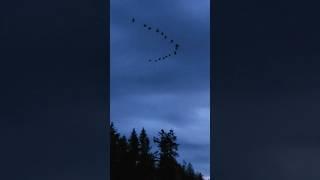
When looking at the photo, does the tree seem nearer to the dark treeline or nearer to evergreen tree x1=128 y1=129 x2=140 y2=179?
the dark treeline

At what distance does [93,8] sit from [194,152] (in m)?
1.71

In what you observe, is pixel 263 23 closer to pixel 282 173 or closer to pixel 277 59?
pixel 277 59

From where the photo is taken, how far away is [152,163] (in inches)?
375

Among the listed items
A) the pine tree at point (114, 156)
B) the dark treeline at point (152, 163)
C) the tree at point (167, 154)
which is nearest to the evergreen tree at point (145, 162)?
the dark treeline at point (152, 163)

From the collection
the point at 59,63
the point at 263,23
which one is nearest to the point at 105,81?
the point at 59,63

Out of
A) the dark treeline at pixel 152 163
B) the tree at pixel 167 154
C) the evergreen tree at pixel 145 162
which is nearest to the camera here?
the tree at pixel 167 154

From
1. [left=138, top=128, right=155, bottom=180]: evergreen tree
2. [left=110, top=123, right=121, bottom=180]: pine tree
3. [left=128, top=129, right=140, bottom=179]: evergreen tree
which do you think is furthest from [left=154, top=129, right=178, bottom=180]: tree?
[left=110, top=123, right=121, bottom=180]: pine tree

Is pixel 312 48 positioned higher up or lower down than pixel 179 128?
higher up

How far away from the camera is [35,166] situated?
3.48m

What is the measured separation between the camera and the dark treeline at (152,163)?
9.15 meters

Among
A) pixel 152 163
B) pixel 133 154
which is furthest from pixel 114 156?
pixel 152 163

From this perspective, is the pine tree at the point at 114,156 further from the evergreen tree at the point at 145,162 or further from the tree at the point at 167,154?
the tree at the point at 167,154

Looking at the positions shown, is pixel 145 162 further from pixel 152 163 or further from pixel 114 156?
pixel 114 156

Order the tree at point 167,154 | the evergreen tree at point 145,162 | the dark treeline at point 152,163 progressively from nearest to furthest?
1. the tree at point 167,154
2. the dark treeline at point 152,163
3. the evergreen tree at point 145,162
